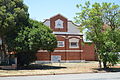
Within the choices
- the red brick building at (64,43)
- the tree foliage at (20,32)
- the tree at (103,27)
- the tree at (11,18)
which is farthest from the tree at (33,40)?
the red brick building at (64,43)

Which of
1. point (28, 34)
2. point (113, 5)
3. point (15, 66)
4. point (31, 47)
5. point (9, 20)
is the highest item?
point (113, 5)

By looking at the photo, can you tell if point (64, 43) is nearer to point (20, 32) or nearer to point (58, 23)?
point (58, 23)

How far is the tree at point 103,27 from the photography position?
22656 mm

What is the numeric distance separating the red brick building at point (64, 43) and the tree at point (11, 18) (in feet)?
37.4

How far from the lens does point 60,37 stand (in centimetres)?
3697

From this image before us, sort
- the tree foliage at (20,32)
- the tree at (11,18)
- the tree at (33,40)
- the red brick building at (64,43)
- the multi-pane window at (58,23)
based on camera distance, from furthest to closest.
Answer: the multi-pane window at (58,23) → the red brick building at (64,43) → the tree at (33,40) → the tree foliage at (20,32) → the tree at (11,18)

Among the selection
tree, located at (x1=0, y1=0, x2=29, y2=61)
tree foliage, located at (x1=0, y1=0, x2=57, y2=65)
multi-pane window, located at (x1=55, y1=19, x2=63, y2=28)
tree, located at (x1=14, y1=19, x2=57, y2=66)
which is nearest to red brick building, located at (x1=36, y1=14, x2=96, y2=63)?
multi-pane window, located at (x1=55, y1=19, x2=63, y2=28)

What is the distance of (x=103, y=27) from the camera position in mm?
24141

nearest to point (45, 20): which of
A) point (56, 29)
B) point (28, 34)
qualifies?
point (56, 29)

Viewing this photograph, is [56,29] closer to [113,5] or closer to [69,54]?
[69,54]

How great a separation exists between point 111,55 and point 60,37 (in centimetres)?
1587

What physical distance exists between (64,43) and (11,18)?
16.1 meters

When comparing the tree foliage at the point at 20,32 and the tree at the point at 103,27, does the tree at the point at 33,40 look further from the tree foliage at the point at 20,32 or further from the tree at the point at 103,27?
the tree at the point at 103,27

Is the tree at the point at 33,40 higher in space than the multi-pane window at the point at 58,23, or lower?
lower
